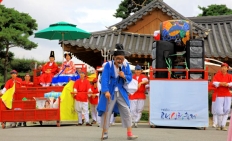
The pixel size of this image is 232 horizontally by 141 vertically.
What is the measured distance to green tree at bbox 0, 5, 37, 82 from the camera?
2897 cm

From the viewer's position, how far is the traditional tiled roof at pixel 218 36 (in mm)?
19734

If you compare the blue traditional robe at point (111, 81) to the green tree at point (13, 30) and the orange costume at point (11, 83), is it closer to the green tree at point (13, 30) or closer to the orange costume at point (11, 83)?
the orange costume at point (11, 83)

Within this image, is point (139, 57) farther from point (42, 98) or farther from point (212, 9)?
point (212, 9)

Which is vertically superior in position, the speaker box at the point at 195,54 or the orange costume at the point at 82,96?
the speaker box at the point at 195,54

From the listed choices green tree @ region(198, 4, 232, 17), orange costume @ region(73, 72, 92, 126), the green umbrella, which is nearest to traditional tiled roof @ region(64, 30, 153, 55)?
the green umbrella

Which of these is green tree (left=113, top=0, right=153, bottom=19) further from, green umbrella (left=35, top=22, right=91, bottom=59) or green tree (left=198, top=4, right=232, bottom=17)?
green umbrella (left=35, top=22, right=91, bottom=59)

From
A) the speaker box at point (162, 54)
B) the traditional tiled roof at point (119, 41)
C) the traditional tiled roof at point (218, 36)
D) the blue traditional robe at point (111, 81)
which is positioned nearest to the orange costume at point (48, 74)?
the traditional tiled roof at point (119, 41)

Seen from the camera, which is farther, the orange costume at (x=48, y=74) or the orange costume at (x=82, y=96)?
the orange costume at (x=48, y=74)

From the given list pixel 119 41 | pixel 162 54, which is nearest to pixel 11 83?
pixel 162 54

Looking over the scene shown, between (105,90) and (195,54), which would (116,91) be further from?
(195,54)

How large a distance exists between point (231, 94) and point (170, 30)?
2712 millimetres

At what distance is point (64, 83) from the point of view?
48.7 feet

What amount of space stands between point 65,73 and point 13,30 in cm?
1549

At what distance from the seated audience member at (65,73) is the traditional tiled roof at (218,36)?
7384 mm
